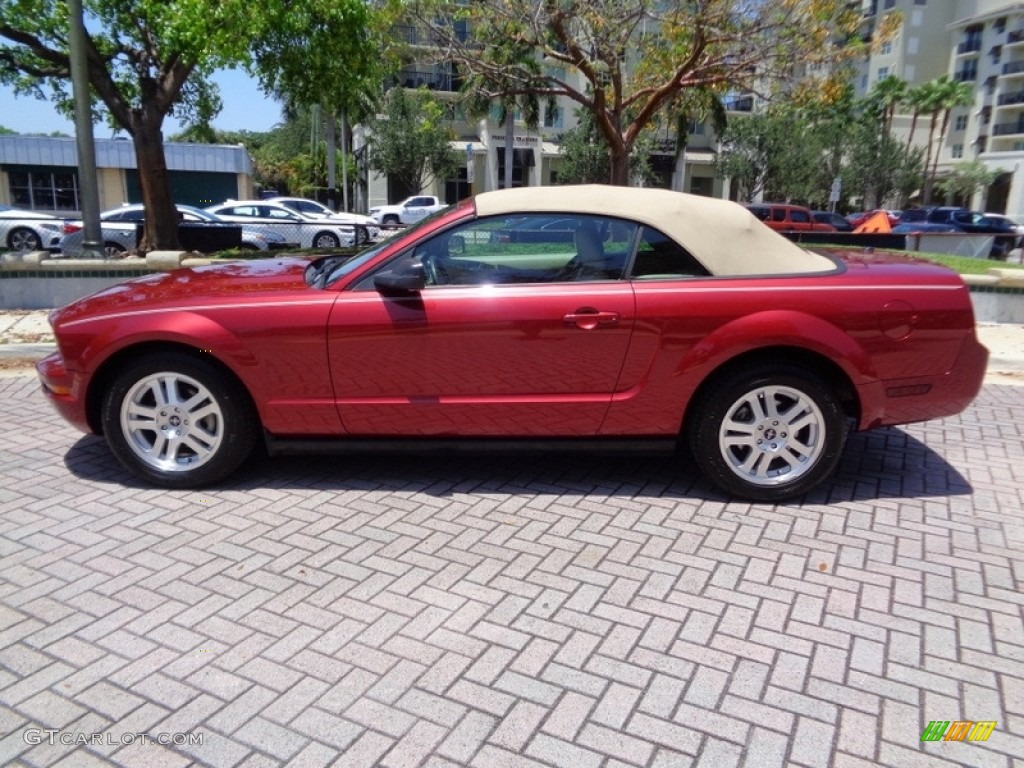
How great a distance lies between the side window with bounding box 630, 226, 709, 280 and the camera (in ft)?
13.7

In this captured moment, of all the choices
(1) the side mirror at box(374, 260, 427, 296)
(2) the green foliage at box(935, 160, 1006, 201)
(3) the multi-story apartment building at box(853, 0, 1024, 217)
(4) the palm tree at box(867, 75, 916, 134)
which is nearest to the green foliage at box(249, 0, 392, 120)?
(1) the side mirror at box(374, 260, 427, 296)

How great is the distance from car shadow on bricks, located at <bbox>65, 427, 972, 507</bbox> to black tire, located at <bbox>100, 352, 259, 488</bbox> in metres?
0.16

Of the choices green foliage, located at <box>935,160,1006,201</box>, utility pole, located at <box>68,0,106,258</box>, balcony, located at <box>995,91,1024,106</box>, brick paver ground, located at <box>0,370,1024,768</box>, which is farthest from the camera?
balcony, located at <box>995,91,1024,106</box>

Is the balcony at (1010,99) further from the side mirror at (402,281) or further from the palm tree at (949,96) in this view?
the side mirror at (402,281)

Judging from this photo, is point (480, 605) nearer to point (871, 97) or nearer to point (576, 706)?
point (576, 706)

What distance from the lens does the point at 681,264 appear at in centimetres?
420

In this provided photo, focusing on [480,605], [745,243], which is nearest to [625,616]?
[480,605]

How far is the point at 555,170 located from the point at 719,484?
158ft

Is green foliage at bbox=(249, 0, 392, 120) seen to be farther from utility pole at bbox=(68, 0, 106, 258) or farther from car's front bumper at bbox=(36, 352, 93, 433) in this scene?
car's front bumper at bbox=(36, 352, 93, 433)

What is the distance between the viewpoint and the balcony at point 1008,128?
57.3 meters

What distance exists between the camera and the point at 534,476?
15.2 feet

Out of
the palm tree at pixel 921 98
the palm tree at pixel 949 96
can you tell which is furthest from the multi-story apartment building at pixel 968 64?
the palm tree at pixel 921 98

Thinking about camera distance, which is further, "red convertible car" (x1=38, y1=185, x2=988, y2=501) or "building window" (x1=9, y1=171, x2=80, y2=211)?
"building window" (x1=9, y1=171, x2=80, y2=211)

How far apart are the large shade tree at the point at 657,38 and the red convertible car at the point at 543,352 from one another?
9562mm
